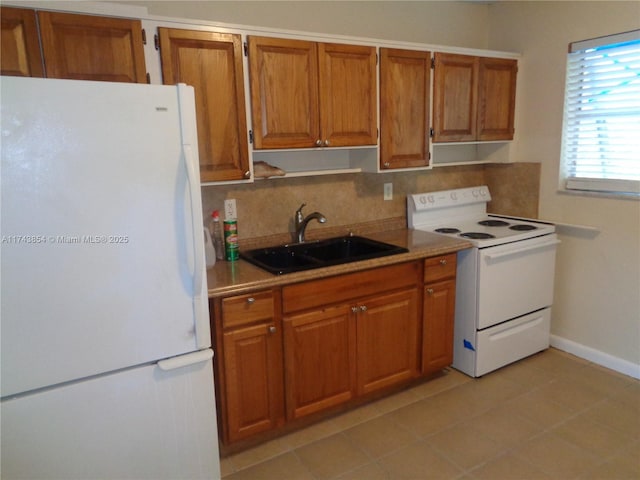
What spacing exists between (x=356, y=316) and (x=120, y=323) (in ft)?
3.88

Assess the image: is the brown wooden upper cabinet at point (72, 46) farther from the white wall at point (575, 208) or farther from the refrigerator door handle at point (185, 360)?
the white wall at point (575, 208)

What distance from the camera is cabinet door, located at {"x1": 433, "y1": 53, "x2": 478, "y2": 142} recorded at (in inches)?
111

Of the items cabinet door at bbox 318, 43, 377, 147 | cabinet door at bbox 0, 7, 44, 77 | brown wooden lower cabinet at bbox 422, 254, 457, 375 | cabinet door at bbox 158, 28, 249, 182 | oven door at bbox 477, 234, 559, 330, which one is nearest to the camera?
cabinet door at bbox 0, 7, 44, 77

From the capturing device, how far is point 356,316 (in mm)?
2391

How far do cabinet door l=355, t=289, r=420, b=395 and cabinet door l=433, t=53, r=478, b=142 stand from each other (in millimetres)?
1090

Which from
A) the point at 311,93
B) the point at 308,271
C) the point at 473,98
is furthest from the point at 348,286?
the point at 473,98

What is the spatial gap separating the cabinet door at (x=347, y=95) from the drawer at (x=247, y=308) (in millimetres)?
905

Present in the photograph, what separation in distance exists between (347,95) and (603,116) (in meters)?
1.64

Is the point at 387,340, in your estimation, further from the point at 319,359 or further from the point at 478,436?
the point at 478,436

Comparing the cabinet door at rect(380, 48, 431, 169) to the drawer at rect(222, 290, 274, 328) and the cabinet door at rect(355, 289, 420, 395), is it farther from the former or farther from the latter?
the drawer at rect(222, 290, 274, 328)

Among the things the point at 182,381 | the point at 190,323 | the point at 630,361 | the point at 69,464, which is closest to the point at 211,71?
the point at 190,323

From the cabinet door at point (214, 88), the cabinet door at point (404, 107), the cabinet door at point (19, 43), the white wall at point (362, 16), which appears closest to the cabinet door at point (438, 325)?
the cabinet door at point (404, 107)

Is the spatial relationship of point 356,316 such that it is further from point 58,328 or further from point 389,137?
point 58,328

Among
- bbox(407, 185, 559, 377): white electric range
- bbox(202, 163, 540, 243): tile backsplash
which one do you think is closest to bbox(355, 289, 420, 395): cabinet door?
bbox(407, 185, 559, 377): white electric range
